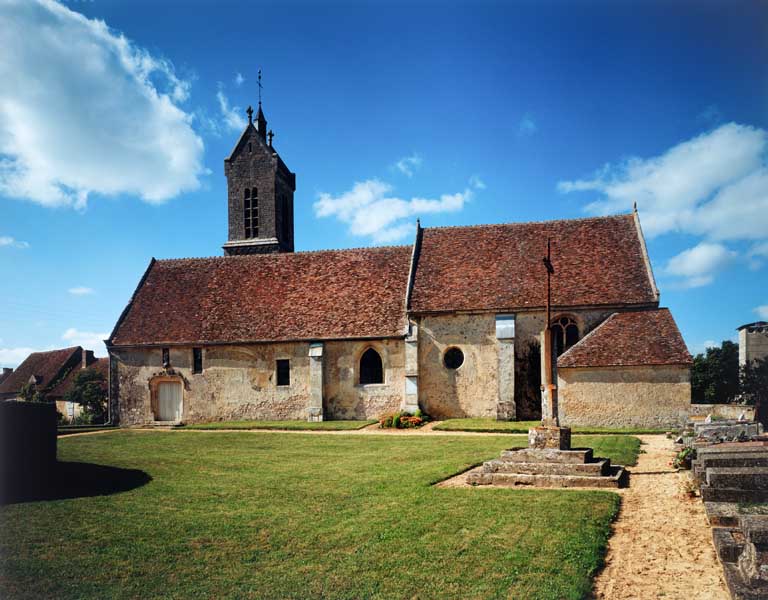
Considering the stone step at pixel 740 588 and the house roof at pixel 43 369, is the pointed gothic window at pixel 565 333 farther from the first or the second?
the house roof at pixel 43 369

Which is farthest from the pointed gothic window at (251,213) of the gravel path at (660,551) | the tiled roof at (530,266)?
the gravel path at (660,551)

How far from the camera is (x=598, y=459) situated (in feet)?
41.7

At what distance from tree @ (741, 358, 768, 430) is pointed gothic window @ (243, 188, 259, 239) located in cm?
2694

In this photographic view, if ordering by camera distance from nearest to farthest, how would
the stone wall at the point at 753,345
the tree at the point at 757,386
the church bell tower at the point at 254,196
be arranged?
1. the tree at the point at 757,386
2. the stone wall at the point at 753,345
3. the church bell tower at the point at 254,196

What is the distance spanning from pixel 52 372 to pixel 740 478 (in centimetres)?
4380

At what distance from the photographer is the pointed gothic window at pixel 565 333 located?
2503 centimetres

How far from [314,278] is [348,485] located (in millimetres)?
19038

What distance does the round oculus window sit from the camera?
26.1 m

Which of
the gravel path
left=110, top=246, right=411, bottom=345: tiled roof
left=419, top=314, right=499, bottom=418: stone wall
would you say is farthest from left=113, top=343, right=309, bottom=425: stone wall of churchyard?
the gravel path

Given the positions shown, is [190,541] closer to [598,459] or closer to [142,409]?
[598,459]

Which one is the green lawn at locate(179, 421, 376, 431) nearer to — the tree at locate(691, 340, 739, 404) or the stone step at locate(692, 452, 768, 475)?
the stone step at locate(692, 452, 768, 475)

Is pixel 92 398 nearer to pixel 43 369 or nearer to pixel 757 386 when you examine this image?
pixel 43 369

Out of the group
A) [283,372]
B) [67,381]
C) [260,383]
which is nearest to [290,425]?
[283,372]

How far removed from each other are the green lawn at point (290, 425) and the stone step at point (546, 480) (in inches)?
476
